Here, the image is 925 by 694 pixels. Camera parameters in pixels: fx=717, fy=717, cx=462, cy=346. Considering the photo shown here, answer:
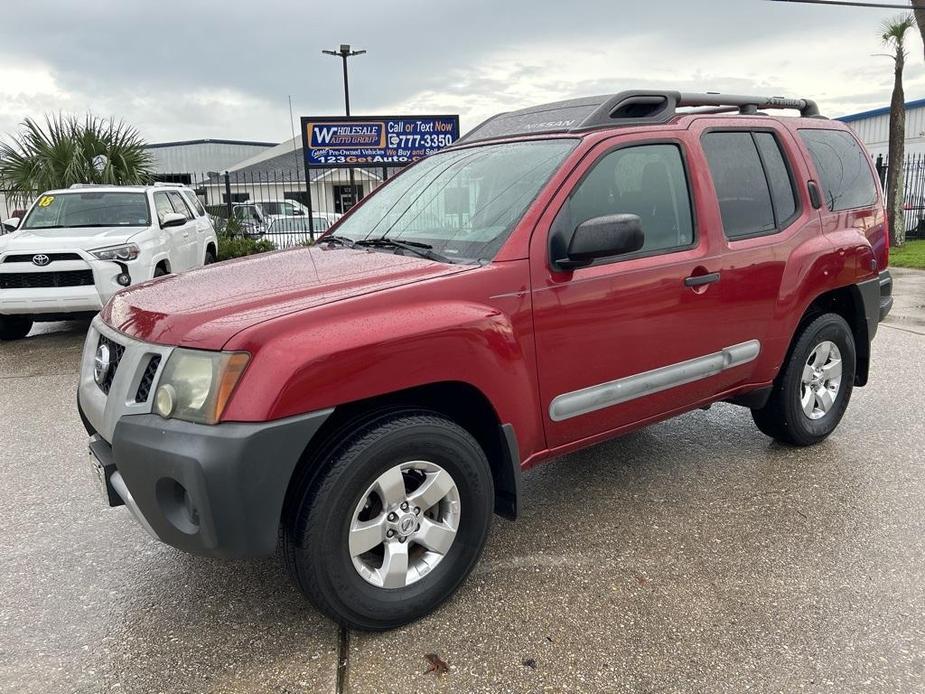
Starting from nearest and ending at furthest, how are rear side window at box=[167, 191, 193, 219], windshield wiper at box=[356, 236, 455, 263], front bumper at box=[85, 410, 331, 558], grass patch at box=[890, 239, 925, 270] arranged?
front bumper at box=[85, 410, 331, 558]
windshield wiper at box=[356, 236, 455, 263]
rear side window at box=[167, 191, 193, 219]
grass patch at box=[890, 239, 925, 270]

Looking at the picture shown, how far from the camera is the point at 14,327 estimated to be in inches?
315

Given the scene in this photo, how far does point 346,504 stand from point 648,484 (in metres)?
2.01

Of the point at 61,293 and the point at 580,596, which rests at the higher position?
the point at 61,293

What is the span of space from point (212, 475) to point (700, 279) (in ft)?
7.39

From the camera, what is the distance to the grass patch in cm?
1262

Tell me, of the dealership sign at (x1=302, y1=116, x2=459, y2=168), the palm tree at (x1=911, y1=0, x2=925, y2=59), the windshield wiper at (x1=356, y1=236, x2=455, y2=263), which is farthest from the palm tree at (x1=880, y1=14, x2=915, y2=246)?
the windshield wiper at (x1=356, y1=236, x2=455, y2=263)

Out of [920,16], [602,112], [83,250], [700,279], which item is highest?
[920,16]

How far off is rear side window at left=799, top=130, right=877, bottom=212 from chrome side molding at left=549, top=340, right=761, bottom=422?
1.14 meters

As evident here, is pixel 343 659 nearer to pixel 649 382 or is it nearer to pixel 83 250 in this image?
pixel 649 382

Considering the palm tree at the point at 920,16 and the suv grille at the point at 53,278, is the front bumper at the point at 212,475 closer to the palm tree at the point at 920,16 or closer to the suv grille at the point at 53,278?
the suv grille at the point at 53,278

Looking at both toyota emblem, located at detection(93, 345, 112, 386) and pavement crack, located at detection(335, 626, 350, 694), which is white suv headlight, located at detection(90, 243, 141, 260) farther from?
pavement crack, located at detection(335, 626, 350, 694)

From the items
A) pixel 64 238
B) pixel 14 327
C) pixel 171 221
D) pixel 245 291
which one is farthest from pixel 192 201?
pixel 245 291

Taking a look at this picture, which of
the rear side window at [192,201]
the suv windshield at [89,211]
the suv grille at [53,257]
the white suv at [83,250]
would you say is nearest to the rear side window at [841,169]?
the white suv at [83,250]

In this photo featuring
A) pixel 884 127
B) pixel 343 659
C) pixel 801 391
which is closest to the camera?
pixel 343 659
